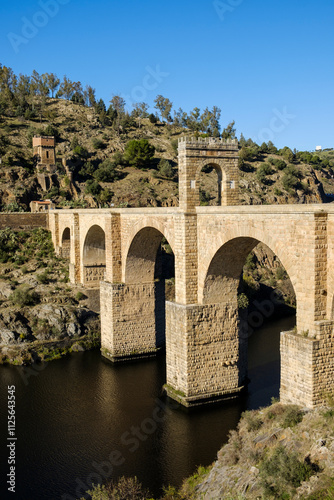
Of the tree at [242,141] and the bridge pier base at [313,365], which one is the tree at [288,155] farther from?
the bridge pier base at [313,365]

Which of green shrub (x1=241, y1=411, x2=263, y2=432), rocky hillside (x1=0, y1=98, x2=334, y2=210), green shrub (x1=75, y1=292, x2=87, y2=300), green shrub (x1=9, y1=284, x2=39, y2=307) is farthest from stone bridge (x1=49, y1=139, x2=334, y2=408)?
rocky hillside (x1=0, y1=98, x2=334, y2=210)

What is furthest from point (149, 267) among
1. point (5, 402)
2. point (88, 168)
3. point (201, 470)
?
point (88, 168)

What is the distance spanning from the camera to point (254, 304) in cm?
3241

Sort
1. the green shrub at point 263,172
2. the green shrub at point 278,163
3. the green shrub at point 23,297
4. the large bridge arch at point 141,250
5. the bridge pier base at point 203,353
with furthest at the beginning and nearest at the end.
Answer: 1. the green shrub at point 278,163
2. the green shrub at point 263,172
3. the green shrub at point 23,297
4. the large bridge arch at point 141,250
5. the bridge pier base at point 203,353

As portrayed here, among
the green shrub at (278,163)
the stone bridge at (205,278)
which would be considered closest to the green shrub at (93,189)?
the stone bridge at (205,278)

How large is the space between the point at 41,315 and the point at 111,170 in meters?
27.8

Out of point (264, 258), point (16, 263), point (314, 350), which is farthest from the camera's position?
point (264, 258)

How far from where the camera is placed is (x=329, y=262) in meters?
11.9

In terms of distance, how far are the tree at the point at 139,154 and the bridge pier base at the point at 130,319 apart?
30.0 meters

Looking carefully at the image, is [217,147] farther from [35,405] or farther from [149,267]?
[35,405]

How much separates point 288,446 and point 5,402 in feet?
41.0

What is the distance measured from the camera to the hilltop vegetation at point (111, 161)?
153ft

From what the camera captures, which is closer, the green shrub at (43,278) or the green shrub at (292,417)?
the green shrub at (292,417)

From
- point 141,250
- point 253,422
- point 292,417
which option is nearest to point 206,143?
point 141,250
